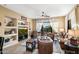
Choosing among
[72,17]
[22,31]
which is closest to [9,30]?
[22,31]

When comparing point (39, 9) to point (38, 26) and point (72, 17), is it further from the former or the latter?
point (72, 17)

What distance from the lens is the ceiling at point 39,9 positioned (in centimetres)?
222

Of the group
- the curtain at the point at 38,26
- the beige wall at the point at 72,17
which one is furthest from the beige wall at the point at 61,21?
the curtain at the point at 38,26

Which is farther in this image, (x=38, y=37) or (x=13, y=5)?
(x=38, y=37)

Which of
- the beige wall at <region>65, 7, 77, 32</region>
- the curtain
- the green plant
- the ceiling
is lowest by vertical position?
the green plant

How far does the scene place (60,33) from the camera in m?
2.44

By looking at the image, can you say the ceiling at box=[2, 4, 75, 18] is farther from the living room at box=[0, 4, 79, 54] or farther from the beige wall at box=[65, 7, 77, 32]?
the beige wall at box=[65, 7, 77, 32]

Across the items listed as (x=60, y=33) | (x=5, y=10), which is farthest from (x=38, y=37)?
(x=5, y=10)

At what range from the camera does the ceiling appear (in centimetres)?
222

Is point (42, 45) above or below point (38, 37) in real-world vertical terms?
below

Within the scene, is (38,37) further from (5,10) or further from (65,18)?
(5,10)

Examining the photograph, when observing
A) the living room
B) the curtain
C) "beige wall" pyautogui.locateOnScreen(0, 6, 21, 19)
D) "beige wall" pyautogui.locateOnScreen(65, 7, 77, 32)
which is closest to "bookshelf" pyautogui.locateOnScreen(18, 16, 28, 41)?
the living room
